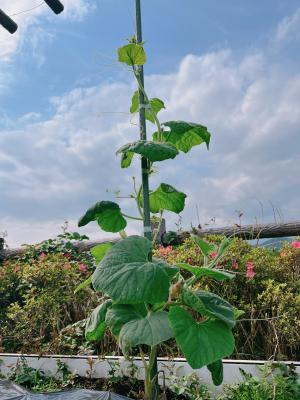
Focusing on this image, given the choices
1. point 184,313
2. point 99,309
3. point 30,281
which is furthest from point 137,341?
point 30,281

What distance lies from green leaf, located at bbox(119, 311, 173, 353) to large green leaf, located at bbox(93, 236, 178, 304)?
0.30ft

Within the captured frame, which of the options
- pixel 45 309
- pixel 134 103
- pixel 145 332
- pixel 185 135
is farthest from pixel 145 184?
pixel 45 309

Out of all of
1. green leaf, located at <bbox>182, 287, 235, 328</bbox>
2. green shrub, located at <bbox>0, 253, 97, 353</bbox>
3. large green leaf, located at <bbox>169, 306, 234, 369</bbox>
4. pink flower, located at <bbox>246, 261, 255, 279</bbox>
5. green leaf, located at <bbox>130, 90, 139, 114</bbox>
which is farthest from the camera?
green shrub, located at <bbox>0, 253, 97, 353</bbox>

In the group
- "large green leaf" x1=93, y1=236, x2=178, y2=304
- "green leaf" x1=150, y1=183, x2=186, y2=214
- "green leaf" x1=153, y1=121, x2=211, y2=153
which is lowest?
"large green leaf" x1=93, y1=236, x2=178, y2=304

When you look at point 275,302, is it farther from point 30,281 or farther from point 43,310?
point 30,281

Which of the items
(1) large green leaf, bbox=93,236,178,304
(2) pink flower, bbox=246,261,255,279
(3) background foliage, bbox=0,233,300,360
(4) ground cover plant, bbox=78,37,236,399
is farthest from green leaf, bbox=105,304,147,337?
(2) pink flower, bbox=246,261,255,279

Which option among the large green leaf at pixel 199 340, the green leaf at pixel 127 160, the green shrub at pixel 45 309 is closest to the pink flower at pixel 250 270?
the green shrub at pixel 45 309

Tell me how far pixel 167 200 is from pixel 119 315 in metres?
0.61

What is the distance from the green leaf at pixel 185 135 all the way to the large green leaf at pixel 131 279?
0.57 metres

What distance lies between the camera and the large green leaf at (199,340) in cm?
157

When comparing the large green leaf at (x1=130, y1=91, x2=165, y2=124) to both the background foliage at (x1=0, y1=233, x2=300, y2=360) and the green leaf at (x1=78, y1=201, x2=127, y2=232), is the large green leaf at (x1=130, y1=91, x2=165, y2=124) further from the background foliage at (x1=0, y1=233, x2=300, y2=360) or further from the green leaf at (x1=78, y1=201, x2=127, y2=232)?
the background foliage at (x1=0, y1=233, x2=300, y2=360)

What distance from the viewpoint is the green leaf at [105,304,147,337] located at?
5.81 feet

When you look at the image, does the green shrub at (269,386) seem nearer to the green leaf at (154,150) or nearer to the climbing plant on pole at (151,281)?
the climbing plant on pole at (151,281)

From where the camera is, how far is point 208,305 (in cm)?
177
